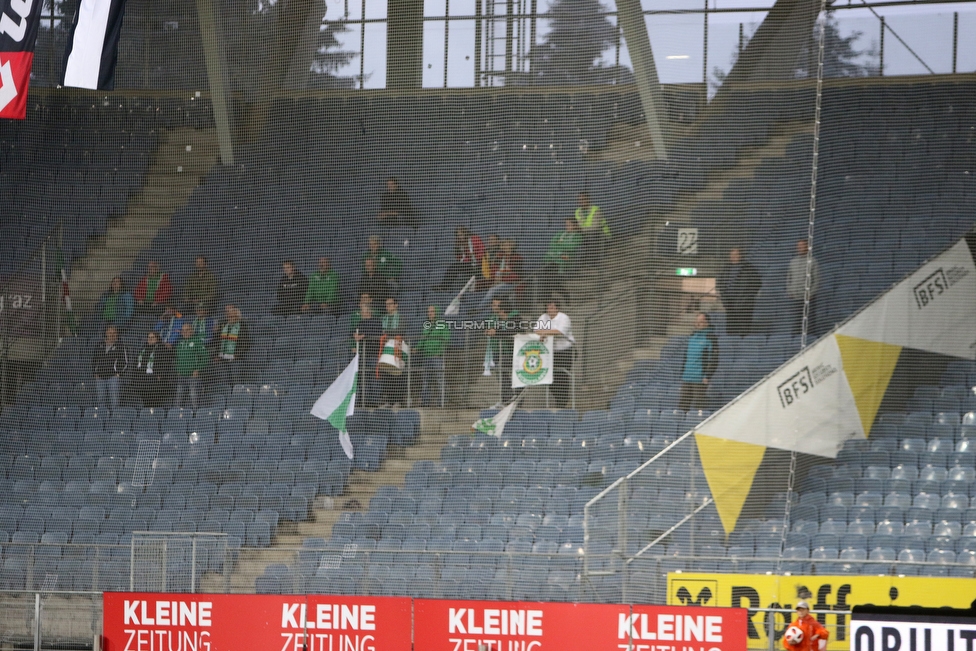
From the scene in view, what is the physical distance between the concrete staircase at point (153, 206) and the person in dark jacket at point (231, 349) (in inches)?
60.0

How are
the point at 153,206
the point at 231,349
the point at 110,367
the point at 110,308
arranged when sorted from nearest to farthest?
the point at 231,349
the point at 110,367
the point at 110,308
the point at 153,206

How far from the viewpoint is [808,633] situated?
9.84 meters

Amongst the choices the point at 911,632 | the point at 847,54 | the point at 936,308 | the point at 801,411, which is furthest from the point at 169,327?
the point at 911,632

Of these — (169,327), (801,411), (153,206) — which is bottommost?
(801,411)

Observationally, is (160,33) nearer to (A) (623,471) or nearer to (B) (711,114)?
(B) (711,114)

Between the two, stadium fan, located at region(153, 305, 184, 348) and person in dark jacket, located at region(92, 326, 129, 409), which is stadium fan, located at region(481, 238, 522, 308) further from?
person in dark jacket, located at region(92, 326, 129, 409)

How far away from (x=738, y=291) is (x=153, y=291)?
21.0ft

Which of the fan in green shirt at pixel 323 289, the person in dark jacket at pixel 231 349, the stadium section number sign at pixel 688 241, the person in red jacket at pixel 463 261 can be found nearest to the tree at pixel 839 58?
the stadium section number sign at pixel 688 241

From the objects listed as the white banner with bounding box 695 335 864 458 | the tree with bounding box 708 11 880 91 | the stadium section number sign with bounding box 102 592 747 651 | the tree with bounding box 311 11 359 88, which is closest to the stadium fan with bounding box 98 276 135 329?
the tree with bounding box 311 11 359 88

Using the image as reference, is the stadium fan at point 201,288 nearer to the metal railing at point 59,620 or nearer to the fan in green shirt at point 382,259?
the fan in green shirt at point 382,259

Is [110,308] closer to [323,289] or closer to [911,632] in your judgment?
[323,289]

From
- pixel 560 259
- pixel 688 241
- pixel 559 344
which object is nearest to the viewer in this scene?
pixel 688 241

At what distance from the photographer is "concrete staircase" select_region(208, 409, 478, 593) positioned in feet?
42.9

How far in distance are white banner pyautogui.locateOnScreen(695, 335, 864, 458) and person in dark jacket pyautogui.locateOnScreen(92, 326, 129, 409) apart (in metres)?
6.44
